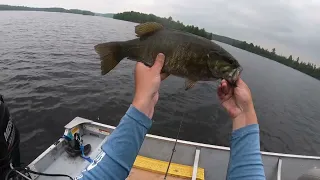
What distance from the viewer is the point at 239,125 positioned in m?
1.94

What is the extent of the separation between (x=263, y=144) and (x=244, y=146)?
14.1m

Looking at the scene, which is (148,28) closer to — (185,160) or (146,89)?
(146,89)

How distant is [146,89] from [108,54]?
1.07m

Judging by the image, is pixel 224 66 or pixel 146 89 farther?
pixel 224 66

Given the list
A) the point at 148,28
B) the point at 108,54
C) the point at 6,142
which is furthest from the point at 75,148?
the point at 148,28

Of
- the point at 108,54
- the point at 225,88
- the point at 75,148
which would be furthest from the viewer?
the point at 75,148

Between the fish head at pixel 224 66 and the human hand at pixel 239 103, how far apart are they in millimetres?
66

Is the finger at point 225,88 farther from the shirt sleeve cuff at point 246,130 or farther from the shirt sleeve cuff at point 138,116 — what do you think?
the shirt sleeve cuff at point 138,116

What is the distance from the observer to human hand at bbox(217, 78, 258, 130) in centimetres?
196

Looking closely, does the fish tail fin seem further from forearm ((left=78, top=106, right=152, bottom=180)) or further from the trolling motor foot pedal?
the trolling motor foot pedal

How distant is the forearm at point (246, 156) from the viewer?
5.87ft

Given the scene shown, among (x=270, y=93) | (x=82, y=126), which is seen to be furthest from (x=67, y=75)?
(x=270, y=93)

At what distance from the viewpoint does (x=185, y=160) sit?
6453 mm

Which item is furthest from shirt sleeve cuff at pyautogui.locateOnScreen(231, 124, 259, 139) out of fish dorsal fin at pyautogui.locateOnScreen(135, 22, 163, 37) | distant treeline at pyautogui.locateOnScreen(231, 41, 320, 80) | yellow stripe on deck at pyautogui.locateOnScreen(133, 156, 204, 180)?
distant treeline at pyautogui.locateOnScreen(231, 41, 320, 80)
